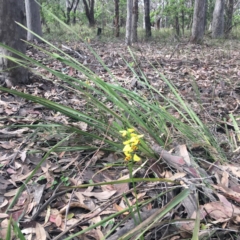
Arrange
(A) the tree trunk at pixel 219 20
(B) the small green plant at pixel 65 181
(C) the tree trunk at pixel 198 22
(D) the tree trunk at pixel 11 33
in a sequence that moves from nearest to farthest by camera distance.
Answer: (B) the small green plant at pixel 65 181, (D) the tree trunk at pixel 11 33, (C) the tree trunk at pixel 198 22, (A) the tree trunk at pixel 219 20

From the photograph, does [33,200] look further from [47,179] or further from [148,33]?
[148,33]

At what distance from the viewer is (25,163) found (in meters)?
1.66

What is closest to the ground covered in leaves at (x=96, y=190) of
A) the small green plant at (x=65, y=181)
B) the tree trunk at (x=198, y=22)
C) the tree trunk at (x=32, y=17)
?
the small green plant at (x=65, y=181)

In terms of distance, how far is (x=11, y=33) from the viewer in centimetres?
299

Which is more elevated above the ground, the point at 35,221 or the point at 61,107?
the point at 61,107

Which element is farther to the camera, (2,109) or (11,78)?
(11,78)

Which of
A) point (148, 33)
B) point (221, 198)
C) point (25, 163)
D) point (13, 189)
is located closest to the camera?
point (221, 198)

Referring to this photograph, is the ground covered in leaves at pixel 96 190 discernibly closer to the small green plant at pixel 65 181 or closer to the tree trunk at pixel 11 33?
the small green plant at pixel 65 181

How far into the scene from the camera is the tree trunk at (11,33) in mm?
2904

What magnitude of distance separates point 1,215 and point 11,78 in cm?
211

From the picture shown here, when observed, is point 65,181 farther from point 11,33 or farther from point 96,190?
point 11,33

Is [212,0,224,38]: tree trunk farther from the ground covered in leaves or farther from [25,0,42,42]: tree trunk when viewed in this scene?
the ground covered in leaves

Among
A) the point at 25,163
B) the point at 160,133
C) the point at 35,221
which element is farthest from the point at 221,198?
the point at 25,163

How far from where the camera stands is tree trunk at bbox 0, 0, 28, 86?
2904 mm
